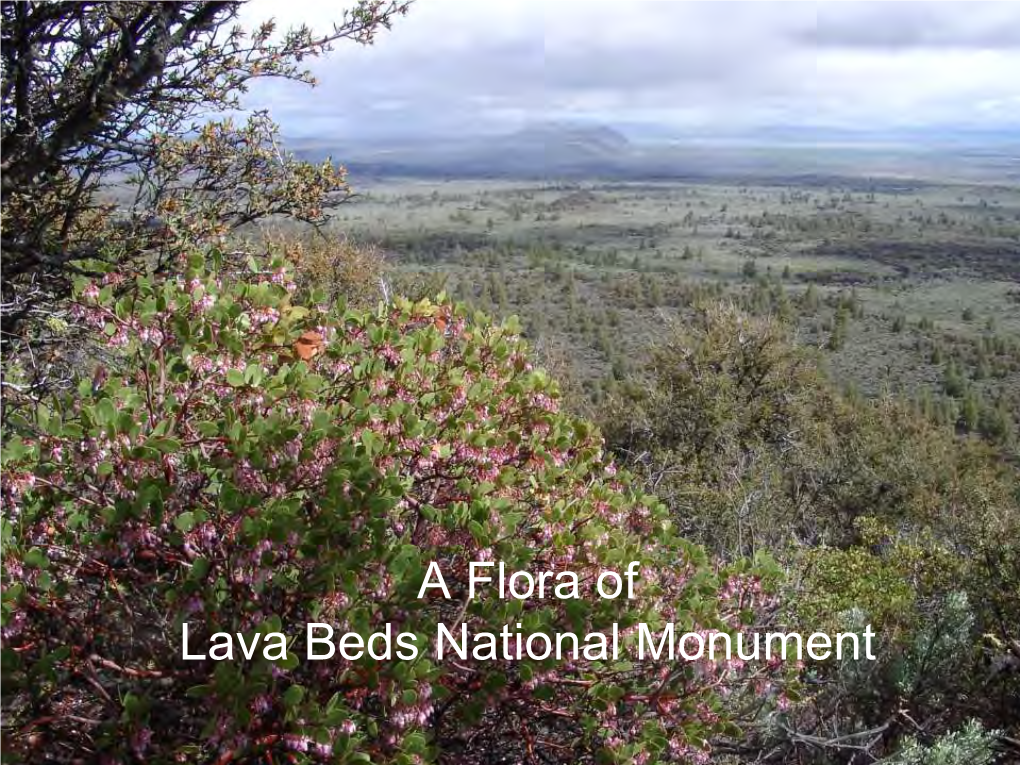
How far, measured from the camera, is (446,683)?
9.48ft

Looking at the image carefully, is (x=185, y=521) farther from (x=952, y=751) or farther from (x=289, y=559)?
(x=952, y=751)

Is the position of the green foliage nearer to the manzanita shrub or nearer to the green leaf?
the manzanita shrub

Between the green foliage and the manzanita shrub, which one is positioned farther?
the green foliage

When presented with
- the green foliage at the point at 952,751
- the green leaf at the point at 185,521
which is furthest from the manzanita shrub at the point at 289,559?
the green foliage at the point at 952,751

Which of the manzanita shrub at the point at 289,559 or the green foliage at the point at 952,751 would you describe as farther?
the green foliage at the point at 952,751

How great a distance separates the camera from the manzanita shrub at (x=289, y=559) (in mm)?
2545

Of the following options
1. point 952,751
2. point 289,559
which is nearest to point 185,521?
point 289,559

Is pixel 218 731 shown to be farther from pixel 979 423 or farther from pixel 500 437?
pixel 979 423

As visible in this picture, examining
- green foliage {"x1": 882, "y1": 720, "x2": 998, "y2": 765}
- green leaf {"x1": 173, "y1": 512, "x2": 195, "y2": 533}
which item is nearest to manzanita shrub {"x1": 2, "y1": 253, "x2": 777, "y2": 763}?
green leaf {"x1": 173, "y1": 512, "x2": 195, "y2": 533}

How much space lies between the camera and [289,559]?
2.64m

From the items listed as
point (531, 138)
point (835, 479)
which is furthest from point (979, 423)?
point (531, 138)

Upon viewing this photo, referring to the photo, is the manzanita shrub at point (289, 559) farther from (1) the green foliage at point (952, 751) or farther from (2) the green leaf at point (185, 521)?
(1) the green foliage at point (952, 751)

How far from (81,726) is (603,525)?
73.0 inches

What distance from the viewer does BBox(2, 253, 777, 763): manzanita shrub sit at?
2545 millimetres
